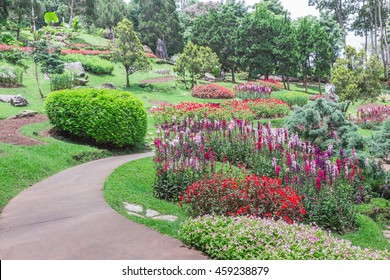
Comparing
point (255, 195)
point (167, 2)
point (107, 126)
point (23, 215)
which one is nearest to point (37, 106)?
point (107, 126)

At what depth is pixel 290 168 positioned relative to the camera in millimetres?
7105

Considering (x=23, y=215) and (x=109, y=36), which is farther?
(x=109, y=36)

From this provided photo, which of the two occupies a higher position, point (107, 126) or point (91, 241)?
point (107, 126)

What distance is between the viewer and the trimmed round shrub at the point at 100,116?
36.6 feet

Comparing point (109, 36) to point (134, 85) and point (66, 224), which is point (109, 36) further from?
point (66, 224)

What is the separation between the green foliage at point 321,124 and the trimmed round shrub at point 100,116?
4.57 meters

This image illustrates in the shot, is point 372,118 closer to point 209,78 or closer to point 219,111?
point 219,111

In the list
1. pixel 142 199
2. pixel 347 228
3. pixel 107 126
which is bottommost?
pixel 347 228

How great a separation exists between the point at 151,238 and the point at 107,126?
693 centimetres

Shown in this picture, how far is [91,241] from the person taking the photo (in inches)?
179

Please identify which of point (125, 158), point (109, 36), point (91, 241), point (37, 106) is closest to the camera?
point (91, 241)

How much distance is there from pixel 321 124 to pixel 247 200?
17.0ft

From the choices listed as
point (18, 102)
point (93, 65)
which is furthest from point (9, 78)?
point (93, 65)

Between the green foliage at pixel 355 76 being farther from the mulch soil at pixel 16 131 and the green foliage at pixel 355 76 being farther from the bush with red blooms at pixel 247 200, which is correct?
the bush with red blooms at pixel 247 200
